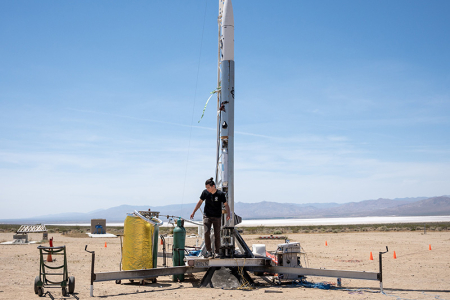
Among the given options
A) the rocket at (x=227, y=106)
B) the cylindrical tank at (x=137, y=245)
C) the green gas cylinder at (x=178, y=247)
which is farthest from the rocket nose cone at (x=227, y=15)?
the cylindrical tank at (x=137, y=245)

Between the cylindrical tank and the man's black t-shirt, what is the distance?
155cm

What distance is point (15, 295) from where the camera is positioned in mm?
8516

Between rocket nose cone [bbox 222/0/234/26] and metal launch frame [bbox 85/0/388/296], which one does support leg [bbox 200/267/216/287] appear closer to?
metal launch frame [bbox 85/0/388/296]

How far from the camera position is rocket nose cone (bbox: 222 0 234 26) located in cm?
1191

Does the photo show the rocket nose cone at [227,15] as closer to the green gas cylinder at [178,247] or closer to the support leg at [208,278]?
the green gas cylinder at [178,247]

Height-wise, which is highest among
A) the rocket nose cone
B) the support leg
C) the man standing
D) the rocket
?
the rocket nose cone

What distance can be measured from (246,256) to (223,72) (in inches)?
198

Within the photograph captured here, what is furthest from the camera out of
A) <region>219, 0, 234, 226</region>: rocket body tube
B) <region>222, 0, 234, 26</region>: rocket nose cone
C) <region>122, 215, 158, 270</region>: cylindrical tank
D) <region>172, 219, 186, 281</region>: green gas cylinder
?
<region>222, 0, 234, 26</region>: rocket nose cone

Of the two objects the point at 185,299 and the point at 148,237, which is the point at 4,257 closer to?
the point at 148,237

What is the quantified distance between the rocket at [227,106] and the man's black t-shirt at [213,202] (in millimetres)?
952

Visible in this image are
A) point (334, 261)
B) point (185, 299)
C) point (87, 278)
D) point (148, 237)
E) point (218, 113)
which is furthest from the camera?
point (334, 261)

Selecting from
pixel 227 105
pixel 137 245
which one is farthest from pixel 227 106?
pixel 137 245

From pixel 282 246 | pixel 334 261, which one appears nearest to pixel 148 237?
pixel 282 246

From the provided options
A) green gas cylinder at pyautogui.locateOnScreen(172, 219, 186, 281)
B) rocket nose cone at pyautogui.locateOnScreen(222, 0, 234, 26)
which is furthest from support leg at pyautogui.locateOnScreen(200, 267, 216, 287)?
rocket nose cone at pyautogui.locateOnScreen(222, 0, 234, 26)
